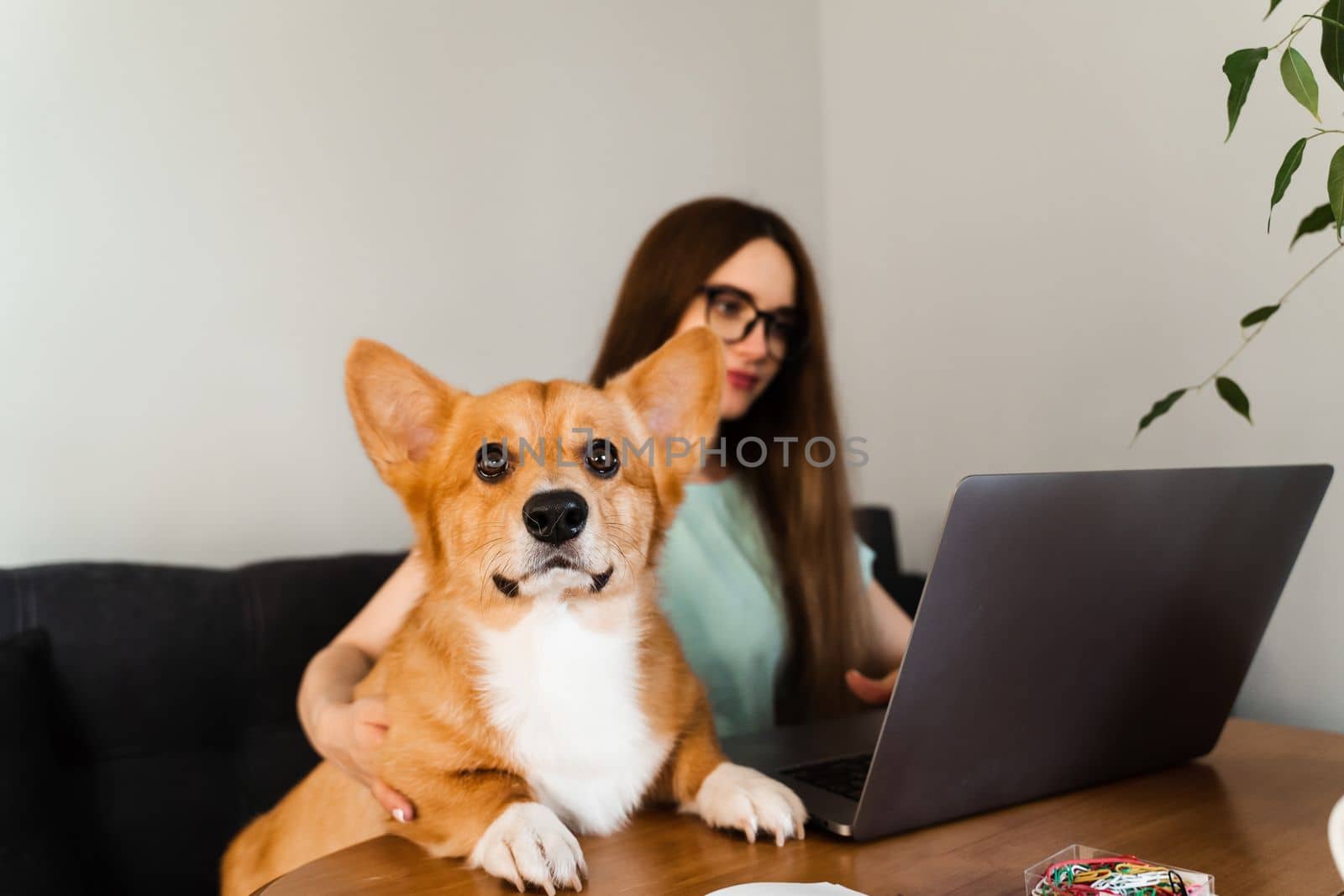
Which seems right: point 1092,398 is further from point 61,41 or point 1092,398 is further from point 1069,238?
point 61,41

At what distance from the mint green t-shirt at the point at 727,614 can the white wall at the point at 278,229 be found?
0.68m

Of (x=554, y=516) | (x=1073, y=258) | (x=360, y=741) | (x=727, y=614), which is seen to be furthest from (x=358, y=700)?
(x=1073, y=258)

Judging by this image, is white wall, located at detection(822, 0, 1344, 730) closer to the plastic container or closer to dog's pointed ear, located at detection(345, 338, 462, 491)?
the plastic container

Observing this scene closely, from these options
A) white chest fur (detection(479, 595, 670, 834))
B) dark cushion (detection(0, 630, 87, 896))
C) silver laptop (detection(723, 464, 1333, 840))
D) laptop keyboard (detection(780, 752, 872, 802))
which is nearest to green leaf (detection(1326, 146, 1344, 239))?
silver laptop (detection(723, 464, 1333, 840))

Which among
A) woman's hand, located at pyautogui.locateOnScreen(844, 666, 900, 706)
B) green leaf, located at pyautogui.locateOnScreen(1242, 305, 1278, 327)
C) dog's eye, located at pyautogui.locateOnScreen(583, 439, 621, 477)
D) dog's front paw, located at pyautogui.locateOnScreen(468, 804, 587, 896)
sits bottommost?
woman's hand, located at pyautogui.locateOnScreen(844, 666, 900, 706)

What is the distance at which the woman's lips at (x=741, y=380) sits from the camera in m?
1.59

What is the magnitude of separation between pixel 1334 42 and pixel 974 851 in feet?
2.41

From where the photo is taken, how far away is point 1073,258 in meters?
1.79

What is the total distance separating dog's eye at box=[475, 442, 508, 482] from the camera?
1.01 metres

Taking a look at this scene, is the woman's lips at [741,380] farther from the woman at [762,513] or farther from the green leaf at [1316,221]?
the green leaf at [1316,221]

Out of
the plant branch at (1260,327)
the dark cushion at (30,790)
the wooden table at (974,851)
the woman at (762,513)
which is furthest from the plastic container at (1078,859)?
the dark cushion at (30,790)

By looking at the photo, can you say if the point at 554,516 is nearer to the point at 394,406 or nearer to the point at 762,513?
the point at 394,406

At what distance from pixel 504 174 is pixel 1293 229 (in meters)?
1.48

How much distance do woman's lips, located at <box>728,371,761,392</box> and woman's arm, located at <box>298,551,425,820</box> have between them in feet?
1.92
